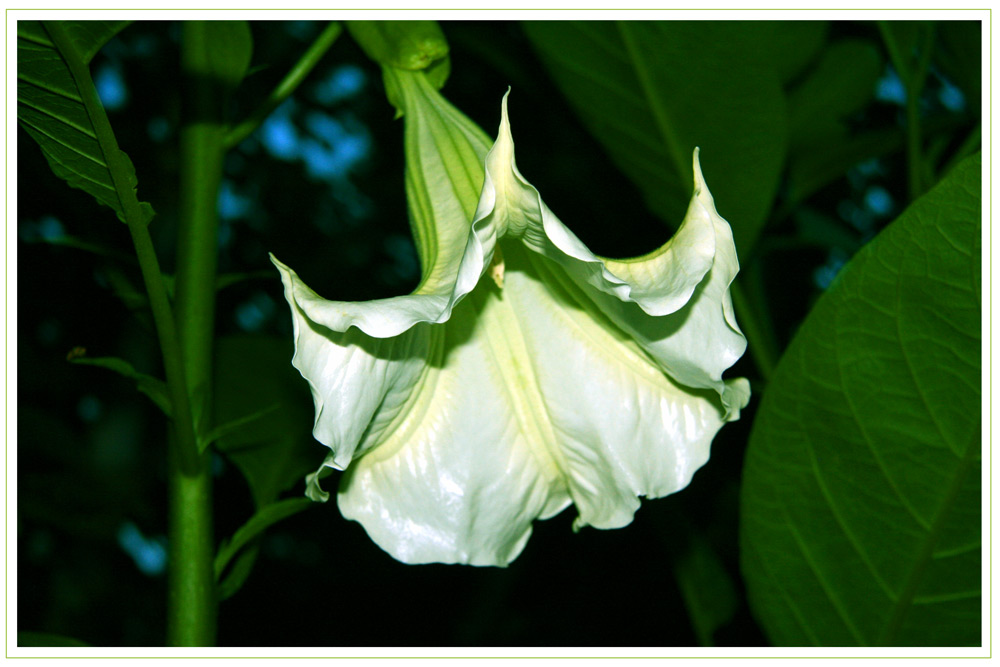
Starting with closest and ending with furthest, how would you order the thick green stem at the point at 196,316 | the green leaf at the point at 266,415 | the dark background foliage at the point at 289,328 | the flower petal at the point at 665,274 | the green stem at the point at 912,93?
the flower petal at the point at 665,274 → the thick green stem at the point at 196,316 → the green leaf at the point at 266,415 → the green stem at the point at 912,93 → the dark background foliage at the point at 289,328

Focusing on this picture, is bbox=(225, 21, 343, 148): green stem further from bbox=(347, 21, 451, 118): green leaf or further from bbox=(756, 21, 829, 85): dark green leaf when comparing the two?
bbox=(756, 21, 829, 85): dark green leaf

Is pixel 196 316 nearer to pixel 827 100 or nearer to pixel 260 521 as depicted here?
pixel 260 521

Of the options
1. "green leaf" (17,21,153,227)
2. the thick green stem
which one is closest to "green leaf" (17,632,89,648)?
the thick green stem

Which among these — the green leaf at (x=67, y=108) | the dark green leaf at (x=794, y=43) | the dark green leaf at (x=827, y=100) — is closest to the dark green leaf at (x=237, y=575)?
the green leaf at (x=67, y=108)

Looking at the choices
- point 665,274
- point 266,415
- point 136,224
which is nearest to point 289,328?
point 266,415

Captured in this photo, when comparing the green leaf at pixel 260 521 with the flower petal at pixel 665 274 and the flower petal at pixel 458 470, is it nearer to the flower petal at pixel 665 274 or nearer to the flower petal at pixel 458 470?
the flower petal at pixel 458 470
